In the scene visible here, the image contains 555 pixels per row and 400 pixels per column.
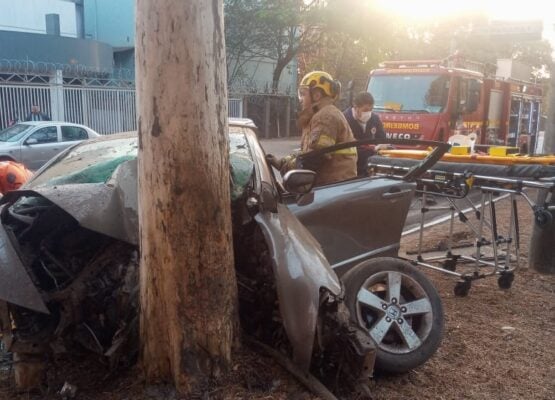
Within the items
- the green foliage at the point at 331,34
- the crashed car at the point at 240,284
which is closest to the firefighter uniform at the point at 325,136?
the crashed car at the point at 240,284

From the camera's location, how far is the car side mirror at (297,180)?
364cm

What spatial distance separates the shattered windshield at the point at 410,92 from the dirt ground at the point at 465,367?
281 inches

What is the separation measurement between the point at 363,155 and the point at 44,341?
5.64 meters

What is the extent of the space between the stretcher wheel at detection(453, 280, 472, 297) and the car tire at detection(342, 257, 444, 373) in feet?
4.77

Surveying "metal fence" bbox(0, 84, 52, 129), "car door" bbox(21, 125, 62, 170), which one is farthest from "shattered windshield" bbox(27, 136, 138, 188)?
"metal fence" bbox(0, 84, 52, 129)

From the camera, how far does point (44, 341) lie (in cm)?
284

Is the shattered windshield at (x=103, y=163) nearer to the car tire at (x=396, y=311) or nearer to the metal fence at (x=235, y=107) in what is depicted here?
the car tire at (x=396, y=311)

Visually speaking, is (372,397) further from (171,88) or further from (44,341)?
(171,88)

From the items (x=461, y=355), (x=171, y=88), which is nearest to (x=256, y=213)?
(x=171, y=88)

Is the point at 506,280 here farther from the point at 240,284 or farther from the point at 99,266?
the point at 99,266

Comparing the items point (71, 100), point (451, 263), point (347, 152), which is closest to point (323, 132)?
point (347, 152)

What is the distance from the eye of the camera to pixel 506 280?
518 cm

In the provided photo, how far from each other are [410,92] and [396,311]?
32.0ft

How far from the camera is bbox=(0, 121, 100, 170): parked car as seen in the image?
43.7ft
